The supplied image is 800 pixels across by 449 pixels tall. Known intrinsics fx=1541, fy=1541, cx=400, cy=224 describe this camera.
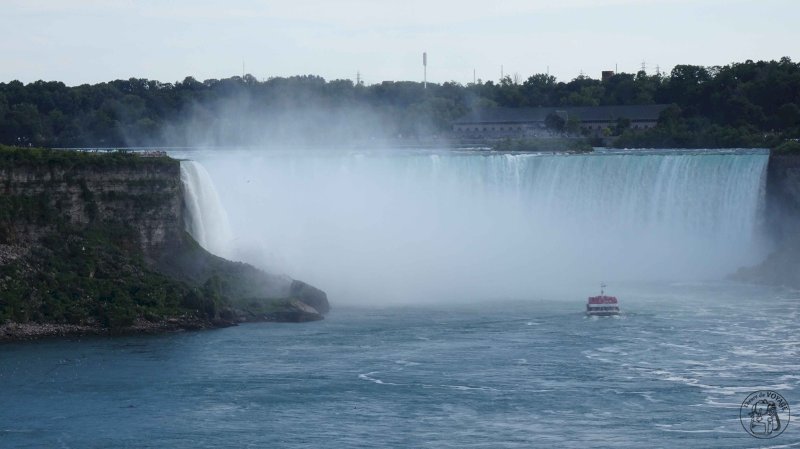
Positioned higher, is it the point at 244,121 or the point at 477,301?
the point at 244,121

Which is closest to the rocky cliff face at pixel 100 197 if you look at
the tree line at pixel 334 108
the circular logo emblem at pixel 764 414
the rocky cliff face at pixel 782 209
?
the rocky cliff face at pixel 782 209

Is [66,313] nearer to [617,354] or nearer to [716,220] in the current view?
[617,354]

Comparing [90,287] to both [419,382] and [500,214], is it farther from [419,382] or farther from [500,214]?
[500,214]

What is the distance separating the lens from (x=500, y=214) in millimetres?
47719

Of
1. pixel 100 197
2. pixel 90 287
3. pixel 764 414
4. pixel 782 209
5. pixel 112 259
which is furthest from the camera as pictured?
pixel 782 209

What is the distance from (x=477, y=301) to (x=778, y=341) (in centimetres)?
920

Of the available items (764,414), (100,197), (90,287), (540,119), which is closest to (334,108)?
(540,119)

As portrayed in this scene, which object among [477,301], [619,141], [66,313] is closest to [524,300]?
[477,301]

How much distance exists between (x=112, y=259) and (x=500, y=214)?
16279mm

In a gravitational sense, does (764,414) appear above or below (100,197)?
below

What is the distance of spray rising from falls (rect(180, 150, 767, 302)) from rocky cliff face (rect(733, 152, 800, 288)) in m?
0.42

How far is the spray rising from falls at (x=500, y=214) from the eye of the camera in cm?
4334

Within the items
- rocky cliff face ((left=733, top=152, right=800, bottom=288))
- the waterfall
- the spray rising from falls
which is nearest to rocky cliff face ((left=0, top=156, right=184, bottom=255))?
the waterfall

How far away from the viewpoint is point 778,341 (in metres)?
30.3
